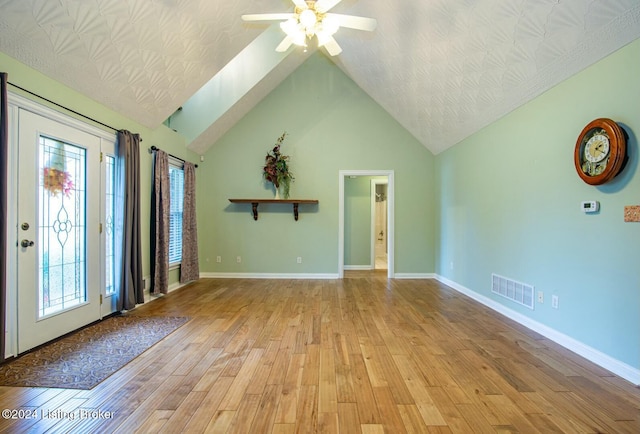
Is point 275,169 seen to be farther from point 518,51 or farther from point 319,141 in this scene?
point 518,51

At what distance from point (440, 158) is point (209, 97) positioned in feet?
14.5

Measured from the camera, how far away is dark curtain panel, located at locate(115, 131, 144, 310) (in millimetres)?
3564

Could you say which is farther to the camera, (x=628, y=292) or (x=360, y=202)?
(x=360, y=202)

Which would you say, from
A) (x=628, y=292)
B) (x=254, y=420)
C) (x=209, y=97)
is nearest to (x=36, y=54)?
(x=209, y=97)

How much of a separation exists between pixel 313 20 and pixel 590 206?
298 cm

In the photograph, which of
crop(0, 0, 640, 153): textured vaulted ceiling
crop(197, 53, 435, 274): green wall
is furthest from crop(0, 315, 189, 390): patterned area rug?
crop(197, 53, 435, 274): green wall

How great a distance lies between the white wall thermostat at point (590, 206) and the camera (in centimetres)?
241

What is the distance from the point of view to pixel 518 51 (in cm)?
278

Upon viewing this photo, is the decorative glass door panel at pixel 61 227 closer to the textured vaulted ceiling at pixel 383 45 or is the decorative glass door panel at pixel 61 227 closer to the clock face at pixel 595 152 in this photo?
the textured vaulted ceiling at pixel 383 45

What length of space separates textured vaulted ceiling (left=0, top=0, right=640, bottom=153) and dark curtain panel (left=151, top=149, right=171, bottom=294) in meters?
0.63

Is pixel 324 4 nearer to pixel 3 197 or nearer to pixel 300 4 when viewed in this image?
pixel 300 4

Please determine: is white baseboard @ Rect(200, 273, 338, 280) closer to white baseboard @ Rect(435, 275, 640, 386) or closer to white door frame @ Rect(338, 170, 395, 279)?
white door frame @ Rect(338, 170, 395, 279)

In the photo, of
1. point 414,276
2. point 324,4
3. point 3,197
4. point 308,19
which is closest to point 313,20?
point 308,19

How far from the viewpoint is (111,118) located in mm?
3504
